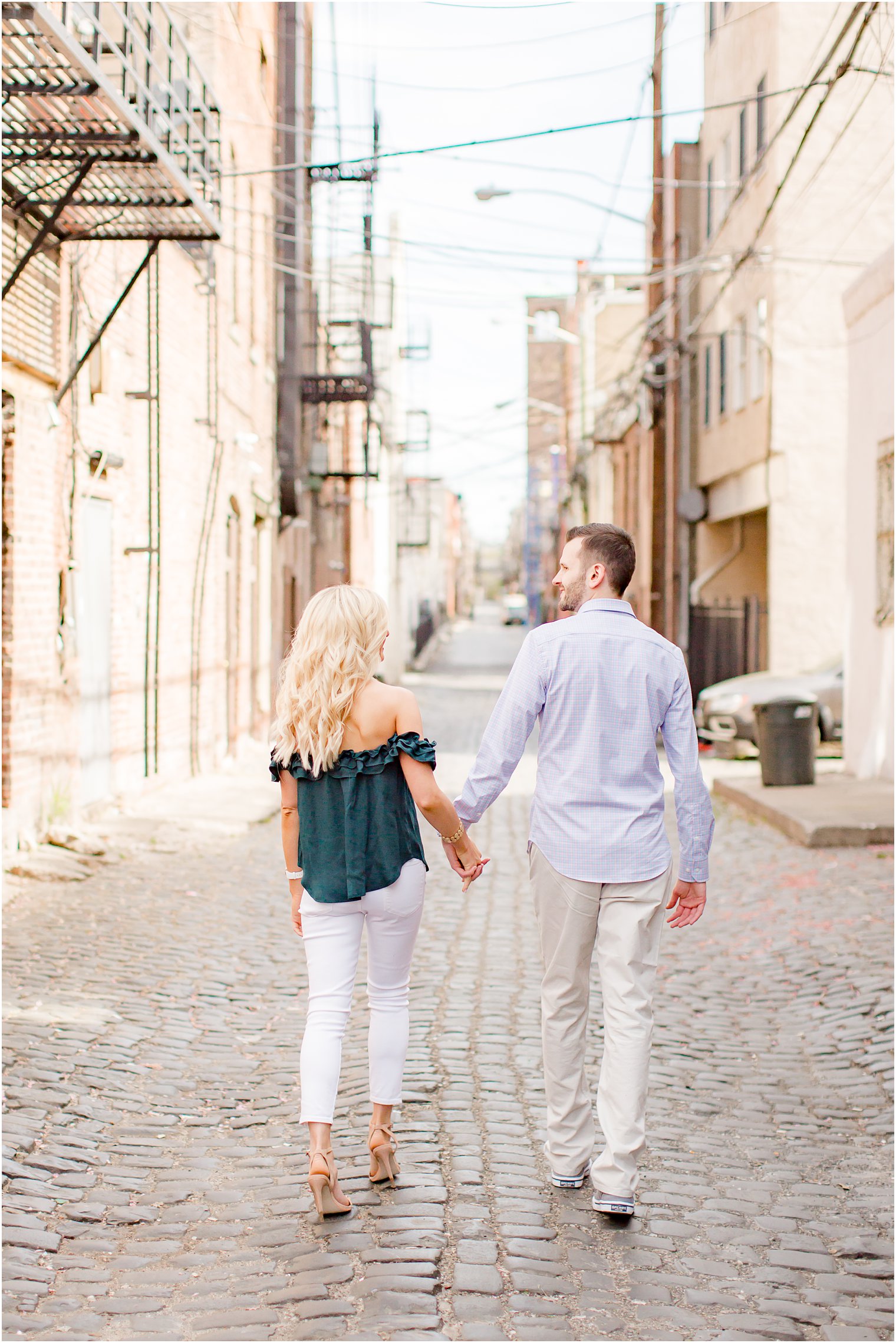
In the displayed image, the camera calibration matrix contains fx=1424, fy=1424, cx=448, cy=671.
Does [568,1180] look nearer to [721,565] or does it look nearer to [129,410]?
[129,410]

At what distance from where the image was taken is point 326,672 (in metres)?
3.96

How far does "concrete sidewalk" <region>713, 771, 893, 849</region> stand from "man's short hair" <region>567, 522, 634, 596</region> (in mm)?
7333

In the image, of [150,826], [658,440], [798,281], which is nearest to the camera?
[150,826]

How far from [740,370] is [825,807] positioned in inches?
489

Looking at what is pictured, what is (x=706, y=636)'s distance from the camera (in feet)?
76.1

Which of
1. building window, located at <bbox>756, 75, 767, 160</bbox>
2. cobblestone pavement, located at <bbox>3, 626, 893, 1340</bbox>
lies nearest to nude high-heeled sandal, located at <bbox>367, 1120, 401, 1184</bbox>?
cobblestone pavement, located at <bbox>3, 626, 893, 1340</bbox>

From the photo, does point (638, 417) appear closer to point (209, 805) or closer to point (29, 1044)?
point (209, 805)

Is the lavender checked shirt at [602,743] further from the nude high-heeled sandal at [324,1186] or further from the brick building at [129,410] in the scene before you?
the brick building at [129,410]

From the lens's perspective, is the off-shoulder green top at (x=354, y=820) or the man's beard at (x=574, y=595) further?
the man's beard at (x=574, y=595)

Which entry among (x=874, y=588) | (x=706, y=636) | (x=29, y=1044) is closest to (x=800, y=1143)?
(x=29, y=1044)

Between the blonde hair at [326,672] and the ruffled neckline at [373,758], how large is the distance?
0.03 m

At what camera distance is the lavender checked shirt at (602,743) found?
4.02 meters

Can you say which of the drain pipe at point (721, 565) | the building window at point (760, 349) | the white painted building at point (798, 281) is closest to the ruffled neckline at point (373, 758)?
the white painted building at point (798, 281)

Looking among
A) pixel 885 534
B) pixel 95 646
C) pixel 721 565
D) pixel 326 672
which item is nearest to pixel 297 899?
pixel 326 672
